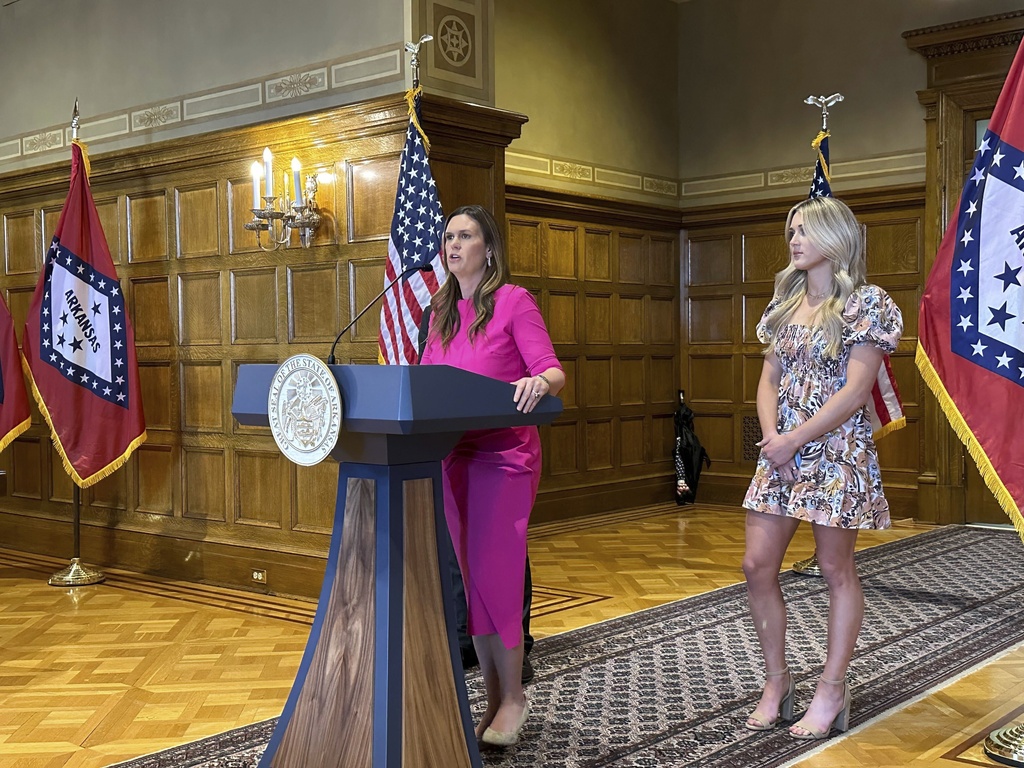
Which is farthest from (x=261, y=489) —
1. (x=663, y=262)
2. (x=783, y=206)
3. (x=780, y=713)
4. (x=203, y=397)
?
(x=783, y=206)

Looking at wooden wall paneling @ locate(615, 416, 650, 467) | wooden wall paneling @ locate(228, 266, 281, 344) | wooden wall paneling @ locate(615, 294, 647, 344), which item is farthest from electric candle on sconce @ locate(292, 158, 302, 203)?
wooden wall paneling @ locate(615, 416, 650, 467)

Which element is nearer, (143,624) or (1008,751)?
(1008,751)

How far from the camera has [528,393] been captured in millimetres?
2762

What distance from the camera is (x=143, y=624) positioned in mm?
5395

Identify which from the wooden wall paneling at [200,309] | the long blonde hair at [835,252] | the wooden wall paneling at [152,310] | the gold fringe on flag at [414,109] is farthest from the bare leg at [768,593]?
the wooden wall paneling at [152,310]

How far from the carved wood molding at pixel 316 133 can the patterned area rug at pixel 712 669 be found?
2572mm

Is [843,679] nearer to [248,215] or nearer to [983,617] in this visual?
[983,617]

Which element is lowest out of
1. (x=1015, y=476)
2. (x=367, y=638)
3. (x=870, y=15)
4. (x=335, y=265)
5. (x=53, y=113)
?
(x=367, y=638)

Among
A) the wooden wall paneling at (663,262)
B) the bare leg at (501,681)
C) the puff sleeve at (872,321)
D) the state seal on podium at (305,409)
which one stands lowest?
the bare leg at (501,681)

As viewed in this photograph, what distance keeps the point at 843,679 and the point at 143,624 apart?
11.0 ft

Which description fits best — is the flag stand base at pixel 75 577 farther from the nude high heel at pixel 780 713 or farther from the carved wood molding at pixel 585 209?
the nude high heel at pixel 780 713

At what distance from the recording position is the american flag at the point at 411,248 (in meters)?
5.16

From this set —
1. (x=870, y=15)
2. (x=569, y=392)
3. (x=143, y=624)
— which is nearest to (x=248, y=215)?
(x=143, y=624)

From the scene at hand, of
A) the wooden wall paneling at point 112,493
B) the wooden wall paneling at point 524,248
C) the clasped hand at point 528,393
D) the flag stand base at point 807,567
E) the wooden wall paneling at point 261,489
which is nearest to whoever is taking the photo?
the clasped hand at point 528,393
